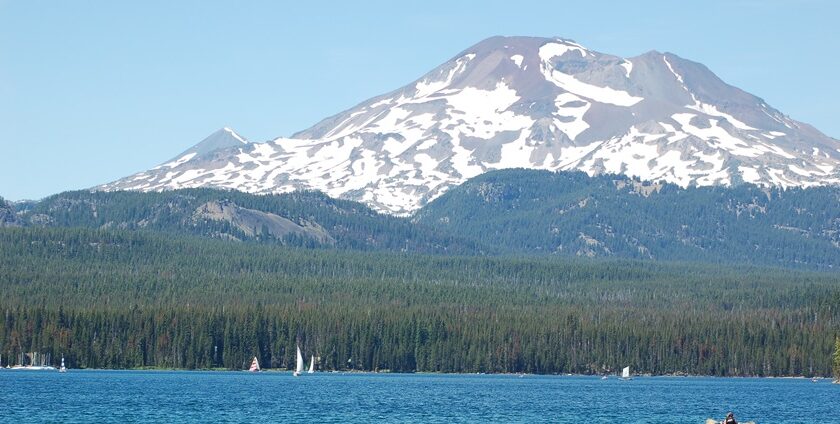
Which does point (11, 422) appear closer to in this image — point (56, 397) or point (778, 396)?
point (56, 397)

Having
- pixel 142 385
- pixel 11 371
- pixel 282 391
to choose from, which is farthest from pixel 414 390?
pixel 11 371

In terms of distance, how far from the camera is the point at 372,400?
152000 millimetres

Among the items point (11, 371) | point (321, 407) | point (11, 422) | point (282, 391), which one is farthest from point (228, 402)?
point (11, 371)

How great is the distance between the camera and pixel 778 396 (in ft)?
586

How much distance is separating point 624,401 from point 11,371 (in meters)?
75.2

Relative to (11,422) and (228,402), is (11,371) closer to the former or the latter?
(228,402)

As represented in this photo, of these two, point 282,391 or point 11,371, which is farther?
point 11,371

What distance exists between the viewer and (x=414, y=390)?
174375mm

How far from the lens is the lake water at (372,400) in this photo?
424 feet

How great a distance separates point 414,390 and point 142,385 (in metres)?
28.1

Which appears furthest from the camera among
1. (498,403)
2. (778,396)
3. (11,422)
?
(778,396)

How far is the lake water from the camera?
424 ft

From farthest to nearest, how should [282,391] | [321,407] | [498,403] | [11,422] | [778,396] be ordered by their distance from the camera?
[778,396], [282,391], [498,403], [321,407], [11,422]

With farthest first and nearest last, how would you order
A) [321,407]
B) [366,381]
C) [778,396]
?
[366,381], [778,396], [321,407]
